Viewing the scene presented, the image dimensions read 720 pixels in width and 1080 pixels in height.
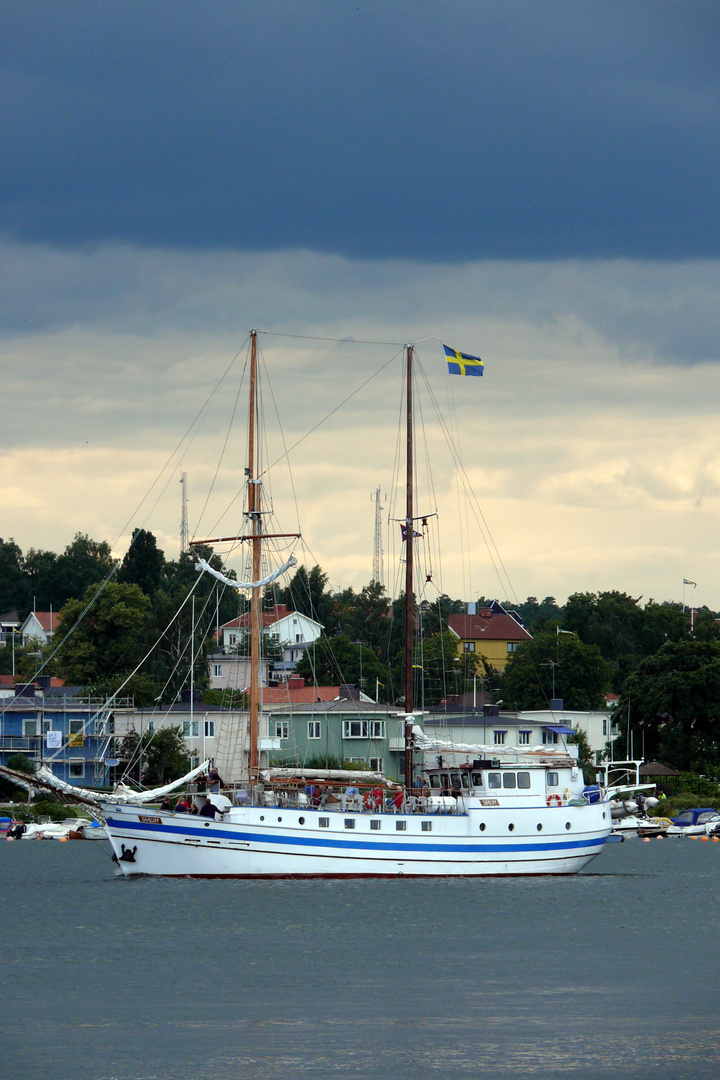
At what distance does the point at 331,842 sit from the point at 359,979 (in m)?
24.0

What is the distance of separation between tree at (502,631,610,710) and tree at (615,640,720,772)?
23.9 meters

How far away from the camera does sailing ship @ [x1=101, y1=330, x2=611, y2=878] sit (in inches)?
2635

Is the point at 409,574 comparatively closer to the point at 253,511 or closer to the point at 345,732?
the point at 253,511

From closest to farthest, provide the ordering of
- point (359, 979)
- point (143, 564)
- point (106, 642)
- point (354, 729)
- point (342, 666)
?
point (359, 979), point (354, 729), point (106, 642), point (342, 666), point (143, 564)

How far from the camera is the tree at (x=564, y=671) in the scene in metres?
154

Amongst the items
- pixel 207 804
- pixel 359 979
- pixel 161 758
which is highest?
pixel 161 758

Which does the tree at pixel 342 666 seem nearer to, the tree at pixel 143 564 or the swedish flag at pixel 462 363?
the tree at pixel 143 564

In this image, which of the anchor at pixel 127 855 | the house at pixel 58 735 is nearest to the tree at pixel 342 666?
the house at pixel 58 735

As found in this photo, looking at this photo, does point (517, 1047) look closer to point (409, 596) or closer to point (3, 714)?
point (409, 596)

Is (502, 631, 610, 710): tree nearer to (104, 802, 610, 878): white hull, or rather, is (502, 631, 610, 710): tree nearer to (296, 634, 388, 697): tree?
(296, 634, 388, 697): tree

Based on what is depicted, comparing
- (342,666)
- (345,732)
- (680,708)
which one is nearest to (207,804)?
(345,732)

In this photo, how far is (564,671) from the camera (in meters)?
156

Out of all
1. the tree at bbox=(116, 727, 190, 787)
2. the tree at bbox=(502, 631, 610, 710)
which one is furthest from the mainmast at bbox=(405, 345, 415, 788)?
the tree at bbox=(502, 631, 610, 710)

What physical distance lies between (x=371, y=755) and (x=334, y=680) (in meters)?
34.3
